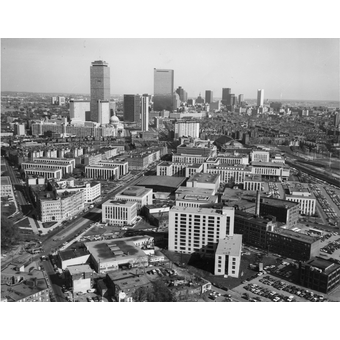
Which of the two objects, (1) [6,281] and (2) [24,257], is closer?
(1) [6,281]

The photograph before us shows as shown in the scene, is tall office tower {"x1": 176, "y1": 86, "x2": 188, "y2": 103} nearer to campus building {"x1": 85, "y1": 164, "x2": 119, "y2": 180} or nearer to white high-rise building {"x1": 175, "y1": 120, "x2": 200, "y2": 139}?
white high-rise building {"x1": 175, "y1": 120, "x2": 200, "y2": 139}

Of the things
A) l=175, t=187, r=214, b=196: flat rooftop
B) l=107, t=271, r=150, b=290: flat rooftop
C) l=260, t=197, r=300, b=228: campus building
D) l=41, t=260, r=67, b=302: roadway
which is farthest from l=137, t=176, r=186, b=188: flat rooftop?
l=107, t=271, r=150, b=290: flat rooftop

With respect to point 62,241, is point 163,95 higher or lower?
higher

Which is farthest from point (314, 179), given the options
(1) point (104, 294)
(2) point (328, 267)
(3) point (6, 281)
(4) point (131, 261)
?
(3) point (6, 281)

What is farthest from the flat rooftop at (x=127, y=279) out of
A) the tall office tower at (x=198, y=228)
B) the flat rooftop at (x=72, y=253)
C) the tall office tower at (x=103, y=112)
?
the tall office tower at (x=103, y=112)

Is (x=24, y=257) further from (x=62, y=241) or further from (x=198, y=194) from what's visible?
(x=198, y=194)

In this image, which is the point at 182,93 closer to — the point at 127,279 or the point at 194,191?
the point at 194,191
